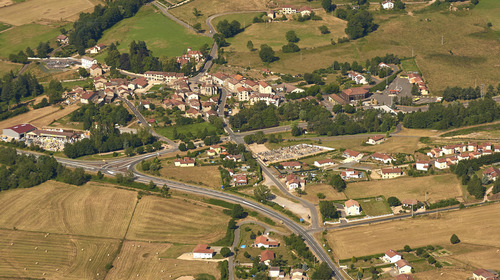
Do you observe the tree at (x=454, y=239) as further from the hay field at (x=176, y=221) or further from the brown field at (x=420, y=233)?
the hay field at (x=176, y=221)

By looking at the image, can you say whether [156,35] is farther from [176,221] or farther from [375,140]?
[176,221]

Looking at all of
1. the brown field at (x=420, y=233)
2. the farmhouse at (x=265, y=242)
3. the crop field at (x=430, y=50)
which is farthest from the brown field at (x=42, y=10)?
the brown field at (x=420, y=233)

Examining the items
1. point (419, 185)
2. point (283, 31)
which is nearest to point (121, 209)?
point (419, 185)

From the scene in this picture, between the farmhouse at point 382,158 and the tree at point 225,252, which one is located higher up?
the tree at point 225,252

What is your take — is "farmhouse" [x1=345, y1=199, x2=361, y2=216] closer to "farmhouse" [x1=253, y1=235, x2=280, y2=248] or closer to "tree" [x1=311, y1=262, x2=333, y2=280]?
"farmhouse" [x1=253, y1=235, x2=280, y2=248]

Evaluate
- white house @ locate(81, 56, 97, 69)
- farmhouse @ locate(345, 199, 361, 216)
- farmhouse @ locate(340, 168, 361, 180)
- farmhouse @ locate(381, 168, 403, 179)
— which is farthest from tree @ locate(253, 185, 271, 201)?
white house @ locate(81, 56, 97, 69)

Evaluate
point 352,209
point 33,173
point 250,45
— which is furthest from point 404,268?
point 250,45
